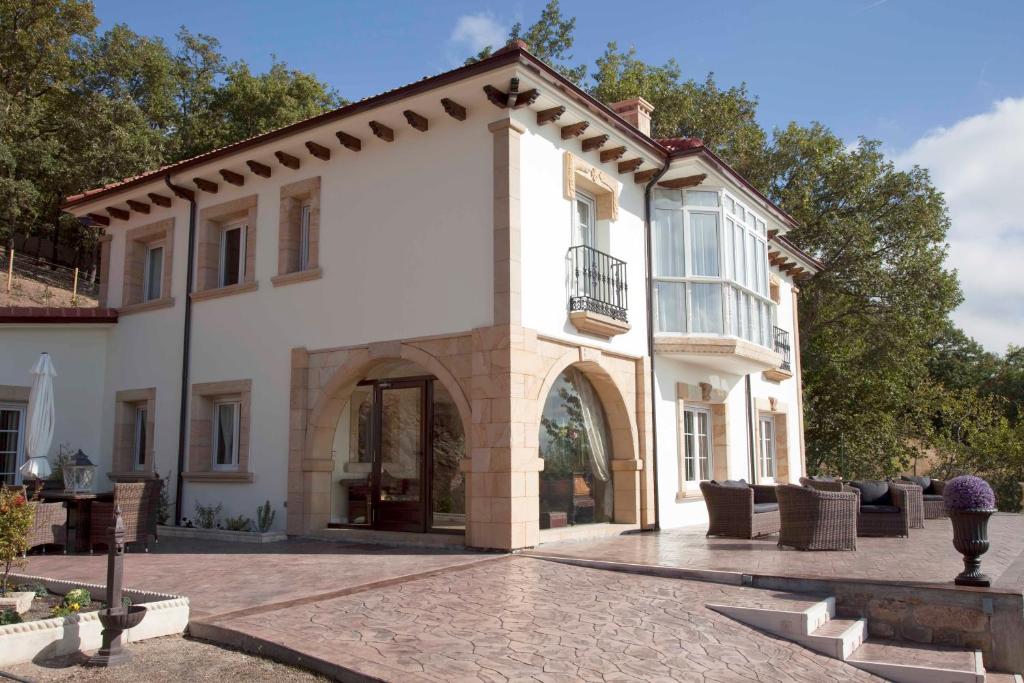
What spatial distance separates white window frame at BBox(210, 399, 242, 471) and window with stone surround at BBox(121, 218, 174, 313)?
8.61ft

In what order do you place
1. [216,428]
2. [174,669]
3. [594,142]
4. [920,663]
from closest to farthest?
[174,669] < [920,663] < [594,142] < [216,428]

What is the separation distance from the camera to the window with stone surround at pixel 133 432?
14.6 metres

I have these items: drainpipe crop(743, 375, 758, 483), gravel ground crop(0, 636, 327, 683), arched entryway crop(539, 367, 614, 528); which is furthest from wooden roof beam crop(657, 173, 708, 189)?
gravel ground crop(0, 636, 327, 683)

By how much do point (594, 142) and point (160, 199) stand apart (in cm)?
800

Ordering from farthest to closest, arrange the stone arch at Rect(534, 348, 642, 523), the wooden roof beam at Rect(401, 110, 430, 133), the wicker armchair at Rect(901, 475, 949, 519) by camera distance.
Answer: the wicker armchair at Rect(901, 475, 949, 519) < the stone arch at Rect(534, 348, 642, 523) < the wooden roof beam at Rect(401, 110, 430, 133)

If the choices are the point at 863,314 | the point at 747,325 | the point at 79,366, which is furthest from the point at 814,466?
the point at 79,366

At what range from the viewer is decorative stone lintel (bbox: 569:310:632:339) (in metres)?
11.5

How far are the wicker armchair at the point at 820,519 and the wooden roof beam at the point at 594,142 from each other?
18.0 ft

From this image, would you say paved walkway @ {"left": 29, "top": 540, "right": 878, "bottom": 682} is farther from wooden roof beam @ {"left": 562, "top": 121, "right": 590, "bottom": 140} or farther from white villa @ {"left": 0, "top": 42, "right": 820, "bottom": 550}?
wooden roof beam @ {"left": 562, "top": 121, "right": 590, "bottom": 140}

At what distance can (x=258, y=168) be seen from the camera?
525 inches

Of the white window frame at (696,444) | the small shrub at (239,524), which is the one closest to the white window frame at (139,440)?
the small shrub at (239,524)

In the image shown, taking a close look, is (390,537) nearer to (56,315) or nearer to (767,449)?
(56,315)

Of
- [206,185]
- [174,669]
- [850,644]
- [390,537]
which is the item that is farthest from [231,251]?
[850,644]

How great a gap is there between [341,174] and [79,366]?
22.2 ft
